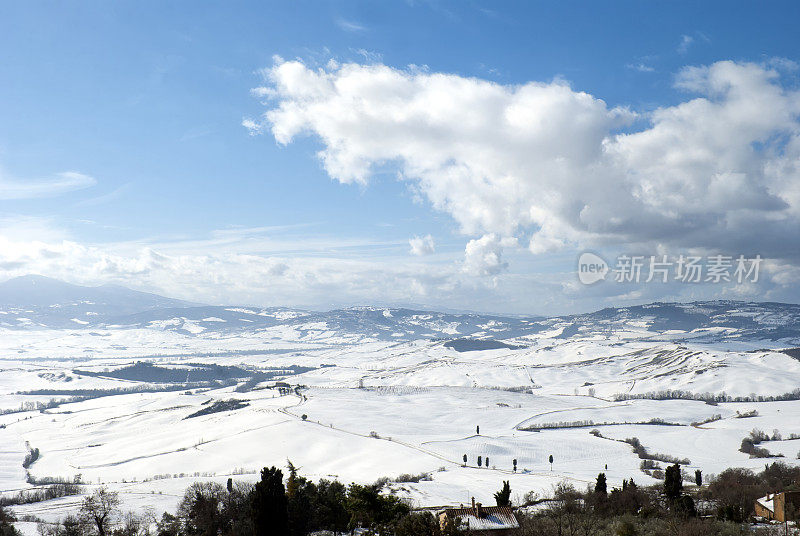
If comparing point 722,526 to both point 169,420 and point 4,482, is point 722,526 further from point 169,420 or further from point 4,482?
point 169,420

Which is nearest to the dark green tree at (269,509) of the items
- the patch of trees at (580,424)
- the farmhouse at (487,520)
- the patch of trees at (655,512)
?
the farmhouse at (487,520)

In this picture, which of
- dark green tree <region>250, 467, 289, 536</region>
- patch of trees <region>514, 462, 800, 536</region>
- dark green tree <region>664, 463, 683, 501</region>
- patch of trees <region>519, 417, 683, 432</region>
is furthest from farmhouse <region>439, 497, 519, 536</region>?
patch of trees <region>519, 417, 683, 432</region>

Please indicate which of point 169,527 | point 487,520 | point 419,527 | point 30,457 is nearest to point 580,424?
point 487,520

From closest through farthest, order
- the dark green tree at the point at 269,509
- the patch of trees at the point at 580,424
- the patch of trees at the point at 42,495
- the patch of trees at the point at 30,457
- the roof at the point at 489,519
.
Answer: the dark green tree at the point at 269,509
the roof at the point at 489,519
the patch of trees at the point at 42,495
the patch of trees at the point at 30,457
the patch of trees at the point at 580,424

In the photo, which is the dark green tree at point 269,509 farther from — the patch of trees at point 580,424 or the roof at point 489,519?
the patch of trees at point 580,424

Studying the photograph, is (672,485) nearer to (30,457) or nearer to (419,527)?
(419,527)

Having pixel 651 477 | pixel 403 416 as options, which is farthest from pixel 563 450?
pixel 403 416
